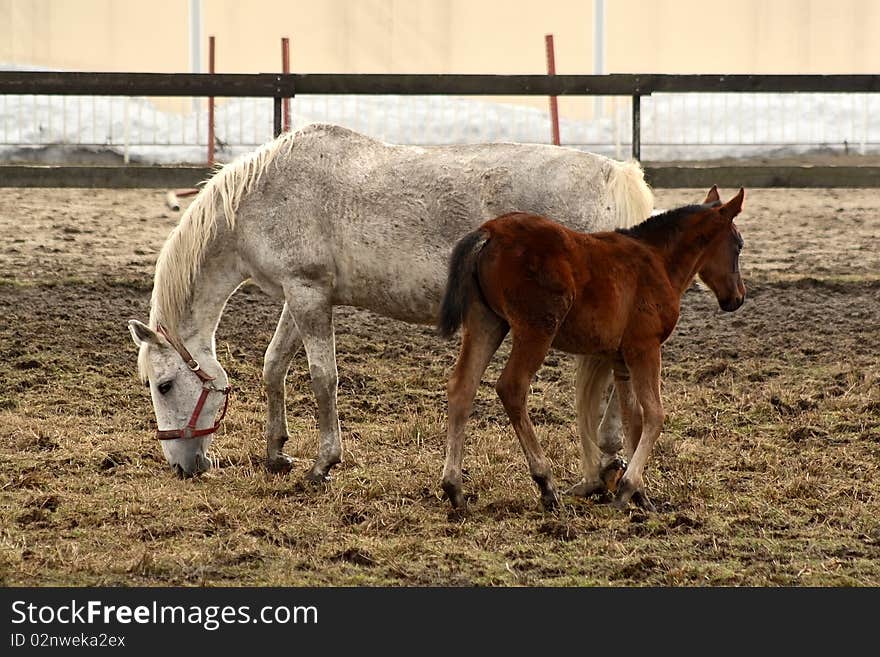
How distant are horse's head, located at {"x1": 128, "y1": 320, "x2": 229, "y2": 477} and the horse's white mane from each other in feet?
0.25

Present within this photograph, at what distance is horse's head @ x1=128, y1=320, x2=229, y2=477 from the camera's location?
22.2 feet

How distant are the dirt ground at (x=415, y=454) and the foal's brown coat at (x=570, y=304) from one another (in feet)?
1.26

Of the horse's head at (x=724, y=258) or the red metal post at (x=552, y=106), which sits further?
the red metal post at (x=552, y=106)

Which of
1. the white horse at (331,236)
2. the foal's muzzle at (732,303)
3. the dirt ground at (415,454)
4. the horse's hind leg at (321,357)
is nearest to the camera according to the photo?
the dirt ground at (415,454)

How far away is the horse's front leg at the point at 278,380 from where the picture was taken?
23.5ft

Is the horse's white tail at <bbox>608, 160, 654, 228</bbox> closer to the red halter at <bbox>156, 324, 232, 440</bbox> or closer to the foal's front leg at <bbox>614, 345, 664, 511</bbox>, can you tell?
the foal's front leg at <bbox>614, 345, 664, 511</bbox>

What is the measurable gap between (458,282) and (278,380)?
1716mm

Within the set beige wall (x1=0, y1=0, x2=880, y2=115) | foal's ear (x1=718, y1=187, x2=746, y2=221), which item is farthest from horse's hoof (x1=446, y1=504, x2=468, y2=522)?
beige wall (x1=0, y1=0, x2=880, y2=115)

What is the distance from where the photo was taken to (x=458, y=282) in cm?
583

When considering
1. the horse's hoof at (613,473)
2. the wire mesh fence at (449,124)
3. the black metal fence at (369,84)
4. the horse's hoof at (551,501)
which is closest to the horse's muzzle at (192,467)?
the horse's hoof at (551,501)

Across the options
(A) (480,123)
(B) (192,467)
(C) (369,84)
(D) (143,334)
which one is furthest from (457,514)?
(A) (480,123)

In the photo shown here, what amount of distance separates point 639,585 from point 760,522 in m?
1.08

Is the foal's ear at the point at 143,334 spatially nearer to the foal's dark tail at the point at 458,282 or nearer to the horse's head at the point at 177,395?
the horse's head at the point at 177,395

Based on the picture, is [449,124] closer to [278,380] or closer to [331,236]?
[278,380]
